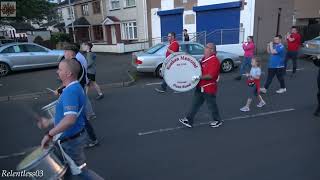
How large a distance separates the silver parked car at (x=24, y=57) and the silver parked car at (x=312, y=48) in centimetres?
1274

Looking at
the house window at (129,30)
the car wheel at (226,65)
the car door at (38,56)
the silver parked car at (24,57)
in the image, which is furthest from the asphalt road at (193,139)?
the house window at (129,30)

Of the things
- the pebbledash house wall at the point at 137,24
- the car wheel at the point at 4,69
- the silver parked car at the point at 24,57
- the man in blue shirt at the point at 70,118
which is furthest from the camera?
the pebbledash house wall at the point at 137,24

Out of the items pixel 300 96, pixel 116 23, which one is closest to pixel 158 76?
pixel 300 96

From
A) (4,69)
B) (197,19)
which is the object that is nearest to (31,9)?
(4,69)

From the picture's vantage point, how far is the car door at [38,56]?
14.2 m

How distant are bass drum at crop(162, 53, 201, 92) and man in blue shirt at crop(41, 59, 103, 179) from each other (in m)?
2.56

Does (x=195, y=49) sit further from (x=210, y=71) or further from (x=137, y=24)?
(x=137, y=24)

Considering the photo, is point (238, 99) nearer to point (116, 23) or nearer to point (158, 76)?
point (158, 76)

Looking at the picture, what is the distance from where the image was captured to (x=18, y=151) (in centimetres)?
535

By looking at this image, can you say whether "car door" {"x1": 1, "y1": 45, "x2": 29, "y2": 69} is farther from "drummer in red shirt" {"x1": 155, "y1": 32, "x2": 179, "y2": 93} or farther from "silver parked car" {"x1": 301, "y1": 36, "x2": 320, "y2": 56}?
"silver parked car" {"x1": 301, "y1": 36, "x2": 320, "y2": 56}

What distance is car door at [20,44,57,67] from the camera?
46.6 ft

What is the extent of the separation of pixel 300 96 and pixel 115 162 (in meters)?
6.02

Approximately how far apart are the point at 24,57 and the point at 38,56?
648 mm

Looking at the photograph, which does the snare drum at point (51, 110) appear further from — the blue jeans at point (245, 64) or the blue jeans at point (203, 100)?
the blue jeans at point (245, 64)
